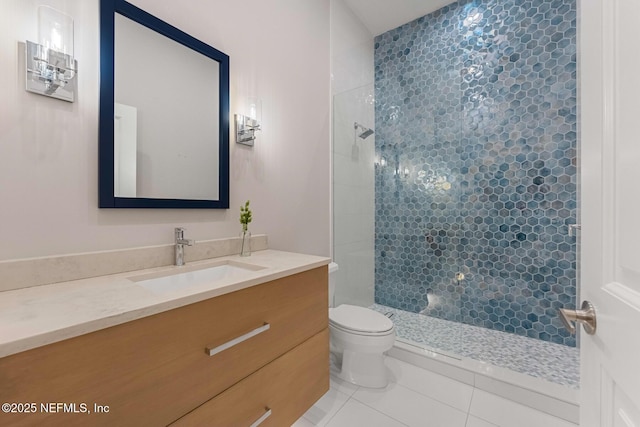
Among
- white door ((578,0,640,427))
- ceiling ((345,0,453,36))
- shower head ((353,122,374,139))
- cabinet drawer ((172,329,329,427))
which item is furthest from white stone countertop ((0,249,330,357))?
ceiling ((345,0,453,36))

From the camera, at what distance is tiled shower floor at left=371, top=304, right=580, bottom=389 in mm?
1708

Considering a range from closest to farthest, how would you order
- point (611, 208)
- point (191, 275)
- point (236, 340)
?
point (611, 208) → point (236, 340) → point (191, 275)

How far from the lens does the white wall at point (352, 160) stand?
2.39 meters

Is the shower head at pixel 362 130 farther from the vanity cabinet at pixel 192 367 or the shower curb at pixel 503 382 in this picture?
the shower curb at pixel 503 382

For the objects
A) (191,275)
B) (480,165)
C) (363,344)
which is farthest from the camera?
(480,165)

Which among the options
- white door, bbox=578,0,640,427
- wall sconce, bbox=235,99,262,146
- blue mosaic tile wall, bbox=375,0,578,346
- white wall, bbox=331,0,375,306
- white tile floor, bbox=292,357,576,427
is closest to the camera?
white door, bbox=578,0,640,427

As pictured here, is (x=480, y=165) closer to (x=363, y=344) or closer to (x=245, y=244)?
(x=363, y=344)

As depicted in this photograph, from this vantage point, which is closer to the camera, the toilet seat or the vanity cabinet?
the vanity cabinet

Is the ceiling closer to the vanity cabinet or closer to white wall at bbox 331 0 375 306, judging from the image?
white wall at bbox 331 0 375 306

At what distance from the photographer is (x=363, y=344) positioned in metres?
1.62

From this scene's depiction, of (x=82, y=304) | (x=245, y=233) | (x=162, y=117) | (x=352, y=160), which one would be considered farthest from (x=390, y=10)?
(x=82, y=304)

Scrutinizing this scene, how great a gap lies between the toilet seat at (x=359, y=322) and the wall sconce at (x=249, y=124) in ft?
4.02

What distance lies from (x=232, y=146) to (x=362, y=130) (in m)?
1.50

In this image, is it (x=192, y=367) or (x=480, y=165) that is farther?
(x=480, y=165)
